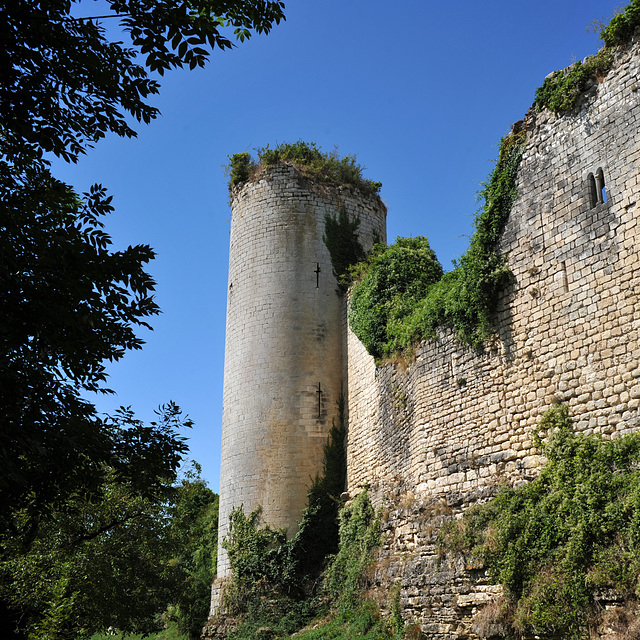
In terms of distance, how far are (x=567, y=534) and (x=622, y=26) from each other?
6891mm

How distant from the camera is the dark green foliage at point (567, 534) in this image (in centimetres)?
809

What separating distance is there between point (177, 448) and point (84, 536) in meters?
8.60

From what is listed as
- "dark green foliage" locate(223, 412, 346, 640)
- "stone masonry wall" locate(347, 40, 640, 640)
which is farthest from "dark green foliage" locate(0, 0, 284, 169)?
"dark green foliage" locate(223, 412, 346, 640)

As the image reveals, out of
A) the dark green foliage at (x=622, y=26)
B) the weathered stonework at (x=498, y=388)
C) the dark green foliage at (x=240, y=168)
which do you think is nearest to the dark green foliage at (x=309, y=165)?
the dark green foliage at (x=240, y=168)

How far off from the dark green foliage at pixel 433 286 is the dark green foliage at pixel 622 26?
74.6 inches

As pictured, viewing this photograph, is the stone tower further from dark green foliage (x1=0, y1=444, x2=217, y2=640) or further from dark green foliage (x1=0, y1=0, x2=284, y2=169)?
dark green foliage (x1=0, y1=0, x2=284, y2=169)

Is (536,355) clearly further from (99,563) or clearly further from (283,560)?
(99,563)

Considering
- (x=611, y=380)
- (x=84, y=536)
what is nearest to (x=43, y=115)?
(x=611, y=380)

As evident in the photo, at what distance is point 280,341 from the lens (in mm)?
18125

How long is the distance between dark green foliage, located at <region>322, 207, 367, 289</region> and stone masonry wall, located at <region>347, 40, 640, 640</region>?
614 centimetres

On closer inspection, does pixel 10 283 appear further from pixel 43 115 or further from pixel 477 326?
pixel 477 326

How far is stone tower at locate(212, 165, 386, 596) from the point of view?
677 inches

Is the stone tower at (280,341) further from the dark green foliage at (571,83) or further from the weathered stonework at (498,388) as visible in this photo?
the dark green foliage at (571,83)

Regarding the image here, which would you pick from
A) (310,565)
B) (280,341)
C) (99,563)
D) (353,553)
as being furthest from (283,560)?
(280,341)
